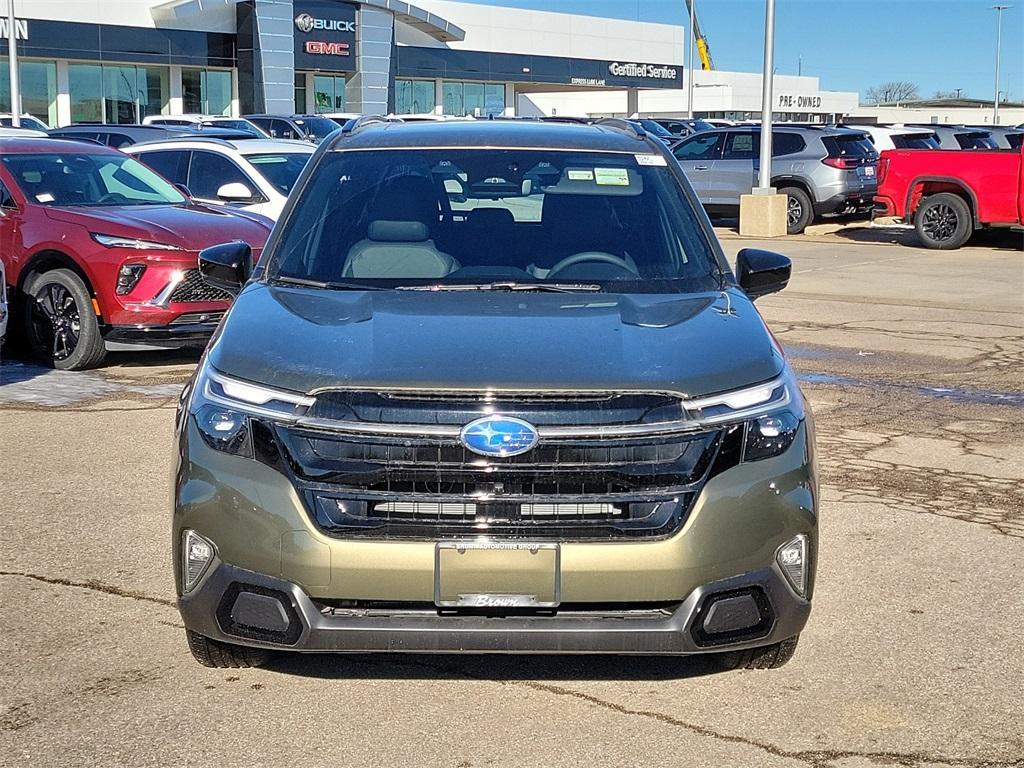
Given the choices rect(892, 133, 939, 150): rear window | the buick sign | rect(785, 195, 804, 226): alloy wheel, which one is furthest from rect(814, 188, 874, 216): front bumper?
the buick sign

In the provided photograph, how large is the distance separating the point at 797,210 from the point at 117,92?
36.0m

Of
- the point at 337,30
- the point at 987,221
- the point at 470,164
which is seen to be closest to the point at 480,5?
the point at 337,30

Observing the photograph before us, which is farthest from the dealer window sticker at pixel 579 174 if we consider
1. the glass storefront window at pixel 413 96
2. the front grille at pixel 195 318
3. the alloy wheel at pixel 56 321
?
the glass storefront window at pixel 413 96

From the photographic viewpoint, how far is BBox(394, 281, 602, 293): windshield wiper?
4984 millimetres

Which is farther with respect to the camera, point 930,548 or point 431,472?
point 930,548

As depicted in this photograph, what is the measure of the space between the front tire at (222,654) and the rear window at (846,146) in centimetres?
2150

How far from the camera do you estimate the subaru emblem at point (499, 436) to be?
383 centimetres

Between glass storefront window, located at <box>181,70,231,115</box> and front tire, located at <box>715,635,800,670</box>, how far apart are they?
Result: 5460 centimetres

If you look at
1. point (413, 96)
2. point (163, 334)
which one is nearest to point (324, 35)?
point (413, 96)

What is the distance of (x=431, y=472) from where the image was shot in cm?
384

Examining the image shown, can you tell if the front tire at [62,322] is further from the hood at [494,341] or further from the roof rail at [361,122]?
the hood at [494,341]

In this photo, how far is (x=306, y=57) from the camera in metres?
56.7

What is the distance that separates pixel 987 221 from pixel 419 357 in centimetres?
1833

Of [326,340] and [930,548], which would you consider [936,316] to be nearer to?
[930,548]
